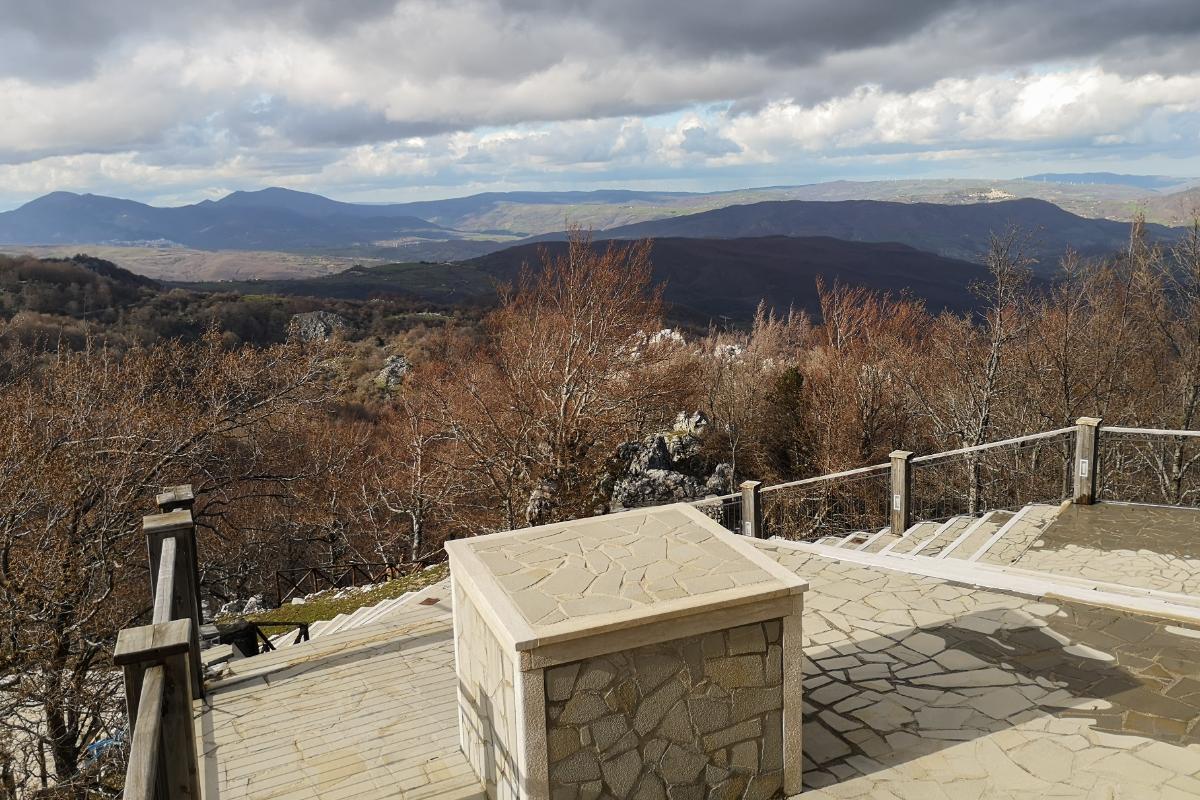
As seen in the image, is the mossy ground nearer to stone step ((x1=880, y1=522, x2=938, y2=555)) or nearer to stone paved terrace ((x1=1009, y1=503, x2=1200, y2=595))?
stone step ((x1=880, y1=522, x2=938, y2=555))

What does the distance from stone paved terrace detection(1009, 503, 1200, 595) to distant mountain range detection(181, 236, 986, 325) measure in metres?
74.0

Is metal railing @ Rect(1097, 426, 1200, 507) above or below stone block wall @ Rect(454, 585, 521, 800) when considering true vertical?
below

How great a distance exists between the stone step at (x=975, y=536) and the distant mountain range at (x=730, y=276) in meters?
73.1

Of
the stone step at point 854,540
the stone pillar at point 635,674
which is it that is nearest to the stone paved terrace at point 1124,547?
the stone step at point 854,540

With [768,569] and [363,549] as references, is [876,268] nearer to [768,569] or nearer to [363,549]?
[363,549]

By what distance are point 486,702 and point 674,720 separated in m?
1.20

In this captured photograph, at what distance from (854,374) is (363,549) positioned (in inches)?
786

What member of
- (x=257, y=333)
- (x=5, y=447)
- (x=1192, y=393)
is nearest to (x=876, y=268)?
(x=257, y=333)

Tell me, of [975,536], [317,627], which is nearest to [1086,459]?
[975,536]

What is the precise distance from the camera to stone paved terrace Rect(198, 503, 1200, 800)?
16.4 feet

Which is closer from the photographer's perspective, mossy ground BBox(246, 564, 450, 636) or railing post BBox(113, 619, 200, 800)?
railing post BBox(113, 619, 200, 800)

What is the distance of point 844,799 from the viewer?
481cm

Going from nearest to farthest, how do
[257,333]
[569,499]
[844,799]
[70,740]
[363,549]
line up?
[844,799] → [70,740] → [569,499] → [363,549] → [257,333]

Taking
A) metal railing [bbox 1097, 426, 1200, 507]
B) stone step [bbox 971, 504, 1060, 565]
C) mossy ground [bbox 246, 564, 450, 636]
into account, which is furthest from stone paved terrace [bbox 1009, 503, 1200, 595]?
metal railing [bbox 1097, 426, 1200, 507]
